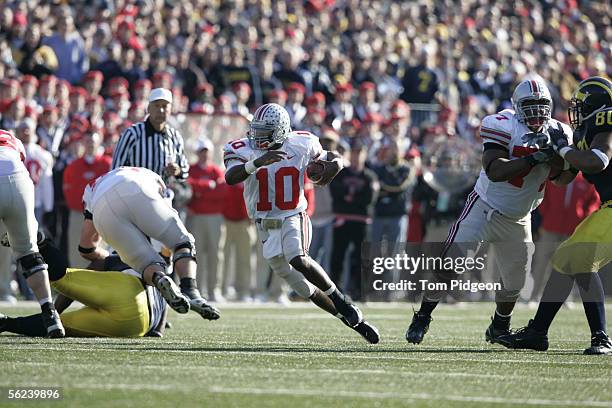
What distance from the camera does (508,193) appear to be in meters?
7.86

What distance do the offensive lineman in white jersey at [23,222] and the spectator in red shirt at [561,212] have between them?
25.1 feet

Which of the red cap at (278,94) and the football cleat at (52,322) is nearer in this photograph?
the football cleat at (52,322)

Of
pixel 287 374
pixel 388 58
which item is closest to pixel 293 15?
pixel 388 58

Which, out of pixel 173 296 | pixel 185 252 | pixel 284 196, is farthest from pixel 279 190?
pixel 173 296

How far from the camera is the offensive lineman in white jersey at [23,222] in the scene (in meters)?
7.34

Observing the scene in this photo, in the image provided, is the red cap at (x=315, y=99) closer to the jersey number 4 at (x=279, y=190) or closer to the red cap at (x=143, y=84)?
the red cap at (x=143, y=84)

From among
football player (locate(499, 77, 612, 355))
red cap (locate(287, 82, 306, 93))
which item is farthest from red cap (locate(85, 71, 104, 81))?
football player (locate(499, 77, 612, 355))

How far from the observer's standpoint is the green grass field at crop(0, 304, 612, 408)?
515 centimetres

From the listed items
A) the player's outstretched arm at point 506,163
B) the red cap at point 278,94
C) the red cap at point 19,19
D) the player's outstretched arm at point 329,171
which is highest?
the red cap at point 19,19

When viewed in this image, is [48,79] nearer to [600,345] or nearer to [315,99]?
[315,99]

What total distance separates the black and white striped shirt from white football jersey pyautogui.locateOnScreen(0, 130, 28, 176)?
1.59 meters

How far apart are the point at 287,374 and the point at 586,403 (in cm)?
153

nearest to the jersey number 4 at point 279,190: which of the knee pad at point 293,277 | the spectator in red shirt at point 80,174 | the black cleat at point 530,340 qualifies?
the knee pad at point 293,277

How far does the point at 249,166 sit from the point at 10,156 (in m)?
1.53
